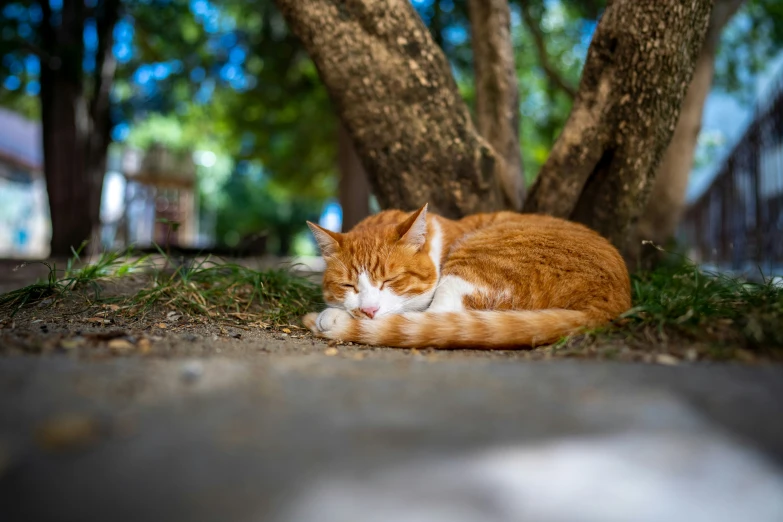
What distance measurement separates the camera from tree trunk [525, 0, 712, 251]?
11.8ft

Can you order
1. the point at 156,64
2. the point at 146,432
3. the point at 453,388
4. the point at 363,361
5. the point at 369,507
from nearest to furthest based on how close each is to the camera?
the point at 369,507, the point at 146,432, the point at 453,388, the point at 363,361, the point at 156,64

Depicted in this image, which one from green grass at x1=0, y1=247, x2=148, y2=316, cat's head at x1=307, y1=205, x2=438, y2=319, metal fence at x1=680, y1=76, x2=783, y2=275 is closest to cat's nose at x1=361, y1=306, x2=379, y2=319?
cat's head at x1=307, y1=205, x2=438, y2=319

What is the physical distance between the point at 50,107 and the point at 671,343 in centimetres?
833

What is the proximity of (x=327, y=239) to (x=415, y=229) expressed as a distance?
575 mm

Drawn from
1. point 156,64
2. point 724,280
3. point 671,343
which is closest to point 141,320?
point 671,343

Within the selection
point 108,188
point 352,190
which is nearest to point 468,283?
point 352,190

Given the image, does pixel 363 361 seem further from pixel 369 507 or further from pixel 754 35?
pixel 754 35

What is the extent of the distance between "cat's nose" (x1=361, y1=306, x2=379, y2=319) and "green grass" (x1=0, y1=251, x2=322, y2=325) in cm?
75

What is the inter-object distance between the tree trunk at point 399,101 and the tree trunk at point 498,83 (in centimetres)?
74

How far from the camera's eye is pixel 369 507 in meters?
1.28

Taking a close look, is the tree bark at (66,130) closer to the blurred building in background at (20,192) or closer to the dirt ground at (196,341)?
the dirt ground at (196,341)

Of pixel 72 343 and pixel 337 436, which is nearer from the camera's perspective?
pixel 337 436

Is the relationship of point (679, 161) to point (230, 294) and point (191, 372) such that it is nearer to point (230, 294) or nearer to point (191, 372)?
point (230, 294)

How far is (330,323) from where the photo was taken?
3.10 metres
